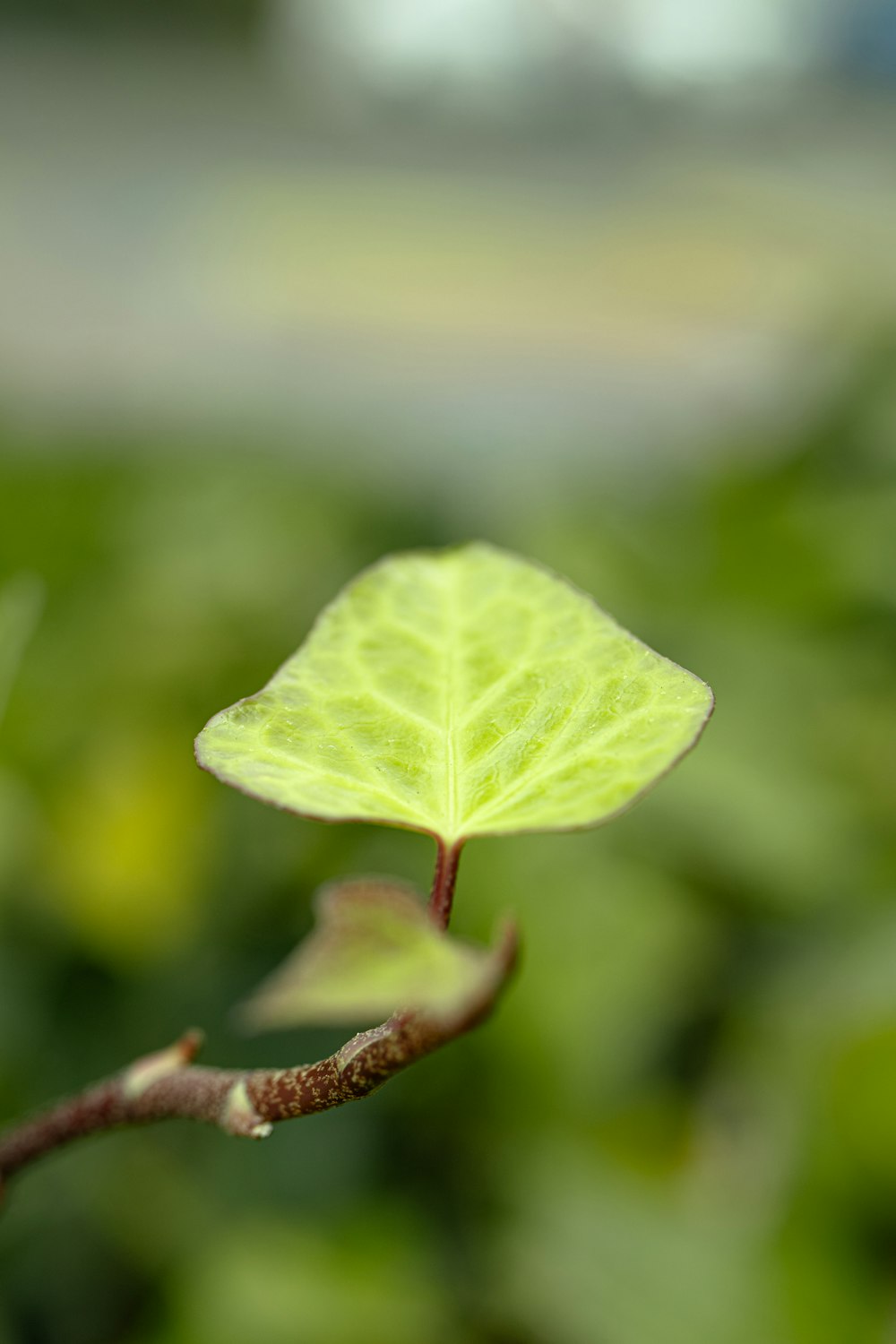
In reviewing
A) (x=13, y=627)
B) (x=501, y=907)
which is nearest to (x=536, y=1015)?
(x=501, y=907)

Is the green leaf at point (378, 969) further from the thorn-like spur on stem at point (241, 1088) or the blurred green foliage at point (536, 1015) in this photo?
the blurred green foliage at point (536, 1015)

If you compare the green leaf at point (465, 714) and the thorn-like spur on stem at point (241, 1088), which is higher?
the green leaf at point (465, 714)

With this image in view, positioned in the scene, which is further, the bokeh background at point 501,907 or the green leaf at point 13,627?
the bokeh background at point 501,907

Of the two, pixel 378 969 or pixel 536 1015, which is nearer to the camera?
pixel 378 969

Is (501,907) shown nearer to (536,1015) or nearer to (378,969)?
(536,1015)

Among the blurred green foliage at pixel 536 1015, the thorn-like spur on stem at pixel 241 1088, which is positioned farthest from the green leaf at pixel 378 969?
the blurred green foliage at pixel 536 1015

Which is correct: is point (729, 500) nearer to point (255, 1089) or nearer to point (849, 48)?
point (255, 1089)

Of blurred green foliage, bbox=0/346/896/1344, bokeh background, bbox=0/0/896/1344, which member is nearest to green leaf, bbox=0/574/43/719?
A: bokeh background, bbox=0/0/896/1344
